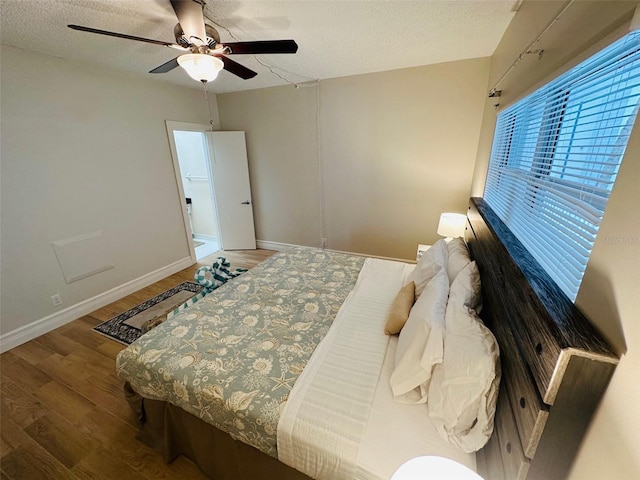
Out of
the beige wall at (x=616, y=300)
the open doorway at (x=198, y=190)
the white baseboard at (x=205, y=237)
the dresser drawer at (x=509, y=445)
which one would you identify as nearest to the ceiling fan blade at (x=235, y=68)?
the beige wall at (x=616, y=300)

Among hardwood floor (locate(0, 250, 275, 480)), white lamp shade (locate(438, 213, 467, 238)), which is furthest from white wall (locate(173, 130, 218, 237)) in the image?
white lamp shade (locate(438, 213, 467, 238))

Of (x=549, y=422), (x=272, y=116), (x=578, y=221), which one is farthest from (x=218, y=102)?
(x=549, y=422)

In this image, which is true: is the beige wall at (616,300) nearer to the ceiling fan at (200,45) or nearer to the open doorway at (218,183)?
the ceiling fan at (200,45)

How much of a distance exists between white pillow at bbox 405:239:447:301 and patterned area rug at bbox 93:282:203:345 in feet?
6.52

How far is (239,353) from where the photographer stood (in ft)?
4.43

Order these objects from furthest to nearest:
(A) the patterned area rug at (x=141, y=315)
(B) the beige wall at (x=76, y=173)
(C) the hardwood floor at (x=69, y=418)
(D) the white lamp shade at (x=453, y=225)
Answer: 1. (D) the white lamp shade at (x=453, y=225)
2. (A) the patterned area rug at (x=141, y=315)
3. (B) the beige wall at (x=76, y=173)
4. (C) the hardwood floor at (x=69, y=418)

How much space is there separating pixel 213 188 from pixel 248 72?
2.69m

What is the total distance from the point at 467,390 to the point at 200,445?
133 cm

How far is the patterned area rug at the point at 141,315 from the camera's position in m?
2.37

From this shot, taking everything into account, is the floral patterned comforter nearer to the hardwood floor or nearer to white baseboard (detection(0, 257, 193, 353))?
the hardwood floor

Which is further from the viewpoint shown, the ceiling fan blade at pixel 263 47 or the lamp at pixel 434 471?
the ceiling fan blade at pixel 263 47

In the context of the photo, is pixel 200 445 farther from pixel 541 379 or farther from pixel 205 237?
pixel 205 237

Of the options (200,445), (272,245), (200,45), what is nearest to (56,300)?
(200,445)

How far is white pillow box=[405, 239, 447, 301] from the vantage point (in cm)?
166
